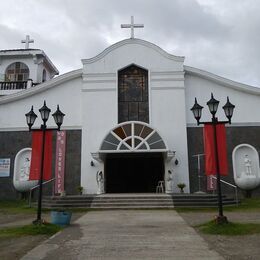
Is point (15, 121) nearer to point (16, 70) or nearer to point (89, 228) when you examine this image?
point (16, 70)

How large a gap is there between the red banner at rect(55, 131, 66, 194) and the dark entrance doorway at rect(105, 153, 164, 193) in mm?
3254

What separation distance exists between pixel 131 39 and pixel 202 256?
18.8 metres

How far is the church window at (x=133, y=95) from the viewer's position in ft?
73.8

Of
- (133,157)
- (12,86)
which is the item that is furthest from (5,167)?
(133,157)

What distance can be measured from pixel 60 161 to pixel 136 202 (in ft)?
22.9

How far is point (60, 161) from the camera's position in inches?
851

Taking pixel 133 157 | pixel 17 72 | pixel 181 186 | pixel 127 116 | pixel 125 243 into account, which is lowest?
pixel 125 243

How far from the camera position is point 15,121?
22.9m

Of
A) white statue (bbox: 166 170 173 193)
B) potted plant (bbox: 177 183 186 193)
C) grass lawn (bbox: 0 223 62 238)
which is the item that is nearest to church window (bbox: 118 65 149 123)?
white statue (bbox: 166 170 173 193)

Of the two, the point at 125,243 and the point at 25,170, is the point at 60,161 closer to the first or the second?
the point at 25,170

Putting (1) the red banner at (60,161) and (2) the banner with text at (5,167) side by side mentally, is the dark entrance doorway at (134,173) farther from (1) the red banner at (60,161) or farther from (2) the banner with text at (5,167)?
(2) the banner with text at (5,167)

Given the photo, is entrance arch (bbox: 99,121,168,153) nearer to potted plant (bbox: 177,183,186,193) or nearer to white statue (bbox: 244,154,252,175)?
potted plant (bbox: 177,183,186,193)

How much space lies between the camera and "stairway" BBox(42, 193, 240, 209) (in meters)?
16.3

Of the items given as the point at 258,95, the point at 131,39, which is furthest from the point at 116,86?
the point at 258,95
